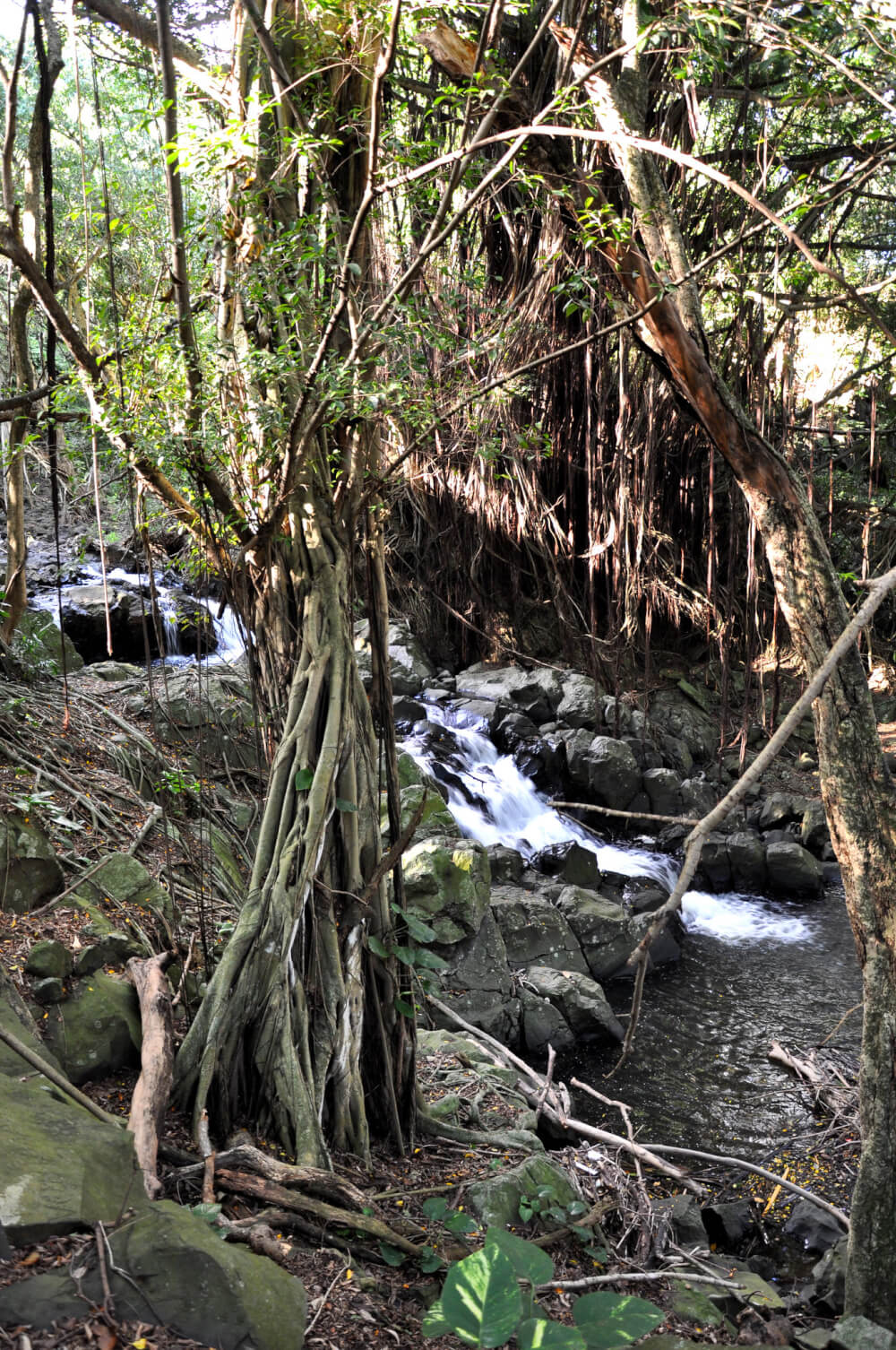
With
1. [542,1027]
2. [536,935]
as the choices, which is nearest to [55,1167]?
[542,1027]

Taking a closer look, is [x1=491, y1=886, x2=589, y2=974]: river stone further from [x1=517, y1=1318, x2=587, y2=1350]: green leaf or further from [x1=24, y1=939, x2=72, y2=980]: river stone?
[x1=517, y1=1318, x2=587, y2=1350]: green leaf

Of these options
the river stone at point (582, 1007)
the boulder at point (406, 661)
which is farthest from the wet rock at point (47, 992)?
the boulder at point (406, 661)

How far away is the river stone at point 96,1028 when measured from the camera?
8.05ft

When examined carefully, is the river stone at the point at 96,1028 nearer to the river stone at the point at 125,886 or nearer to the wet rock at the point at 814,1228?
the river stone at the point at 125,886

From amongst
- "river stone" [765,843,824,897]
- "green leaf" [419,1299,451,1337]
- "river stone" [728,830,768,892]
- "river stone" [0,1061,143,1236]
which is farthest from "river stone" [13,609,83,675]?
"river stone" [765,843,824,897]

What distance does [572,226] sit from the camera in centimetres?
506

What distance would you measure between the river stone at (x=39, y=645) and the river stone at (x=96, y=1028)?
1.98 meters

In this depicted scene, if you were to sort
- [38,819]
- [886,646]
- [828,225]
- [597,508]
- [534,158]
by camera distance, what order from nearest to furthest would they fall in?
[38,819] → [534,158] → [828,225] → [597,508] → [886,646]

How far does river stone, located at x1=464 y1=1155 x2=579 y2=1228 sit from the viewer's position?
254 centimetres

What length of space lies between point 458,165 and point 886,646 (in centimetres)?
916

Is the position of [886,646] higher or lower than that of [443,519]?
lower

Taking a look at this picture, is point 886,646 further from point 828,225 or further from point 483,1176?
point 483,1176

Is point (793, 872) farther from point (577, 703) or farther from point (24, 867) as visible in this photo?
point (24, 867)

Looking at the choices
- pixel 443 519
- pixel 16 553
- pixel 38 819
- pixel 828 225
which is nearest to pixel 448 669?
pixel 443 519
